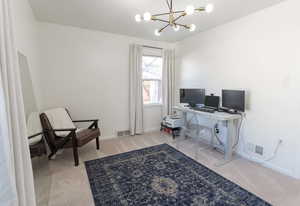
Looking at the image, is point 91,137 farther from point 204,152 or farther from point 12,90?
point 204,152

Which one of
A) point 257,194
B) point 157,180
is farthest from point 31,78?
point 257,194

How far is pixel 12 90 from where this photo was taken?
3.20 ft

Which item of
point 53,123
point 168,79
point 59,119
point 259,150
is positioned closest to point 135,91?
point 168,79

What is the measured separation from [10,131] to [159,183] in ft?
5.75

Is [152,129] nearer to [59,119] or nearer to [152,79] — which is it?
[152,79]

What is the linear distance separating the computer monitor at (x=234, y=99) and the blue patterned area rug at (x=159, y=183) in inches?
46.7

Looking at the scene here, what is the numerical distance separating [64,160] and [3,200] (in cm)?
207

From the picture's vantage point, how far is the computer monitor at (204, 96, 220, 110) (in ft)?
10.1

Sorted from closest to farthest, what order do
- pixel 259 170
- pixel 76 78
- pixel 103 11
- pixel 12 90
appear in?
pixel 12 90, pixel 259 170, pixel 103 11, pixel 76 78

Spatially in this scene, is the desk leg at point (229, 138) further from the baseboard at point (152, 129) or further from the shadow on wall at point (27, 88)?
the shadow on wall at point (27, 88)

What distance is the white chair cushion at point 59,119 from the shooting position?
8.95 ft

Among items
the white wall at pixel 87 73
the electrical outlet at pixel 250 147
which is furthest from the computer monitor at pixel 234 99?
the white wall at pixel 87 73

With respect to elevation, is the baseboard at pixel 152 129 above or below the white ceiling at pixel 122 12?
below

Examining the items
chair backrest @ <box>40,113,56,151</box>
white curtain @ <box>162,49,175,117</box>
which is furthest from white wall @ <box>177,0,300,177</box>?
chair backrest @ <box>40,113,56,151</box>
